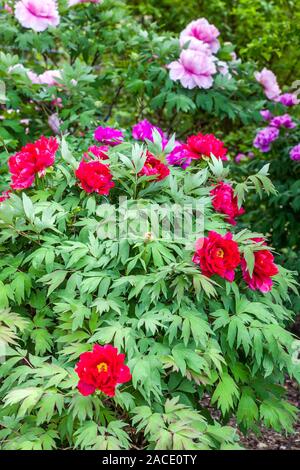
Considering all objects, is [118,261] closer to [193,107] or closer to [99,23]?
[193,107]

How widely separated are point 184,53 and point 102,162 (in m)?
1.44

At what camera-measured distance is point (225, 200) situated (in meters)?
2.85

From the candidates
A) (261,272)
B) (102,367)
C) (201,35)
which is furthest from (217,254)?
(201,35)

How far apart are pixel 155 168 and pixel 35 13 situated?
177 cm

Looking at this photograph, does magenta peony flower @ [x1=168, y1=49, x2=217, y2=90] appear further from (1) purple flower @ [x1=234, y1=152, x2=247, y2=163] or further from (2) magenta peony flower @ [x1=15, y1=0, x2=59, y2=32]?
(1) purple flower @ [x1=234, y1=152, x2=247, y2=163]

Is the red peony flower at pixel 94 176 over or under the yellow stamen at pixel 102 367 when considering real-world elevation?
over

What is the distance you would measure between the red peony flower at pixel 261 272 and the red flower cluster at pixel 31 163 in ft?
2.78

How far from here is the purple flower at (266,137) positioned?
15.2 ft

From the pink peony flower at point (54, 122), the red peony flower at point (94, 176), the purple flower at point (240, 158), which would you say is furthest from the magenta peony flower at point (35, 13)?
the purple flower at point (240, 158)

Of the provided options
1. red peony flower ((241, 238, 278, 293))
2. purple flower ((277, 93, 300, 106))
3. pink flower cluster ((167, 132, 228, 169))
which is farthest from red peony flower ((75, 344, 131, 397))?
purple flower ((277, 93, 300, 106))

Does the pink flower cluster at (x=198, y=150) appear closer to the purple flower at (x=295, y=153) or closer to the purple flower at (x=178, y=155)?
the purple flower at (x=178, y=155)

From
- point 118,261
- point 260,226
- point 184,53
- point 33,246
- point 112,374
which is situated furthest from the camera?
point 260,226
